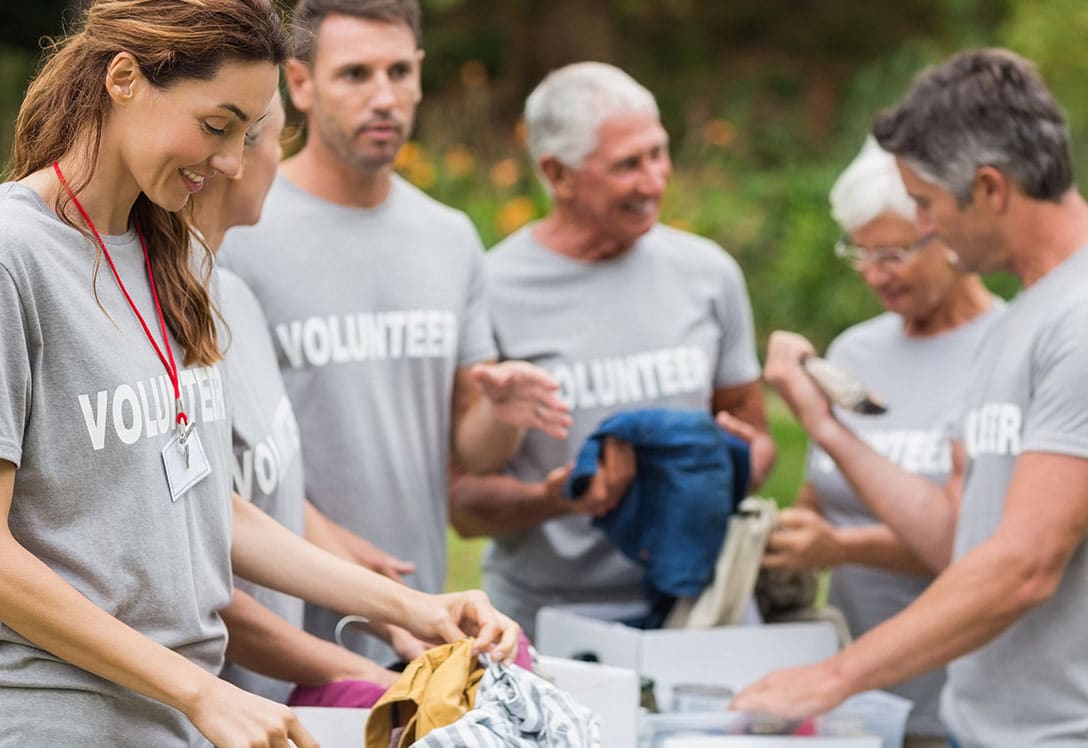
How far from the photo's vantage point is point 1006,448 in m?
2.76

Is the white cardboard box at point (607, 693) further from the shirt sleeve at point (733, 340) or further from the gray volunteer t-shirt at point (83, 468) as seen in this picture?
the shirt sleeve at point (733, 340)

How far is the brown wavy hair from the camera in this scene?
70.9 inches

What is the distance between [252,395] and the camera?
2475 mm

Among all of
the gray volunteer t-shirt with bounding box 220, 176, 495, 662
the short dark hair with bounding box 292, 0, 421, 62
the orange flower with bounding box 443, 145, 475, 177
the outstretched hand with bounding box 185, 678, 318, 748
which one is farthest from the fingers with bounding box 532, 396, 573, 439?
the orange flower with bounding box 443, 145, 475, 177

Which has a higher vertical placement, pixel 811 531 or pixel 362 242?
pixel 362 242

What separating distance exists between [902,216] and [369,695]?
78.0 inches

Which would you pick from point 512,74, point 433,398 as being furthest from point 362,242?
point 512,74

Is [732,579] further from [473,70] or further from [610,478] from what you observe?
[473,70]

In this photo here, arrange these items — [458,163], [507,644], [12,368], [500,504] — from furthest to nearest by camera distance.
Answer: [458,163], [500,504], [507,644], [12,368]

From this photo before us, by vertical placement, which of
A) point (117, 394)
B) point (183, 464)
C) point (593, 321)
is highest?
point (117, 394)

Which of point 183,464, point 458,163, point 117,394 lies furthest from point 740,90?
point 117,394

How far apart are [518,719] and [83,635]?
0.66 meters

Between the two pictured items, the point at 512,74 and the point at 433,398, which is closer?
the point at 433,398

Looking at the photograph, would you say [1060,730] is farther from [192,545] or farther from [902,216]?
[192,545]
